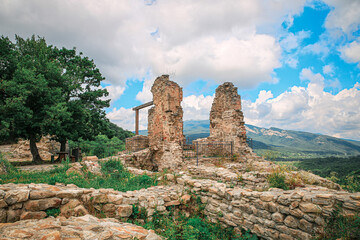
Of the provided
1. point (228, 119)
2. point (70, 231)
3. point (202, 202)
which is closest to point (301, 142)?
point (228, 119)

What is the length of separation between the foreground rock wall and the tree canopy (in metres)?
8.14

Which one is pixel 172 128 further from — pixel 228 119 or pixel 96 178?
pixel 96 178

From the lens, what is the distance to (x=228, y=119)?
44.1 ft

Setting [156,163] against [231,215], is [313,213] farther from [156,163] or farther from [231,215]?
[156,163]

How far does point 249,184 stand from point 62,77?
1493 centimetres

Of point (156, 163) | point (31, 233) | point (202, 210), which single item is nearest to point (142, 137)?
point (156, 163)

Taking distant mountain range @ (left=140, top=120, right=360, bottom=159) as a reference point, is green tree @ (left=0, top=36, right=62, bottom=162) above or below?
above

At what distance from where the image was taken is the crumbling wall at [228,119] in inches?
497

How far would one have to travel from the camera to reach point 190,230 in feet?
15.5

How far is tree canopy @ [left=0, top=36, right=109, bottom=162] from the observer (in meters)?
11.0

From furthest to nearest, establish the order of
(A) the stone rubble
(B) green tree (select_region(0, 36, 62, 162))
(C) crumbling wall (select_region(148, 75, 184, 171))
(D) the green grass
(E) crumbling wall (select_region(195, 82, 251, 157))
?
(E) crumbling wall (select_region(195, 82, 251, 157))
(C) crumbling wall (select_region(148, 75, 184, 171))
(B) green tree (select_region(0, 36, 62, 162))
(D) the green grass
(A) the stone rubble

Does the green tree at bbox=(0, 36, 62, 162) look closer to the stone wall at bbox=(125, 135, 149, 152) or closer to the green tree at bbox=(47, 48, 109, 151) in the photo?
the green tree at bbox=(47, 48, 109, 151)

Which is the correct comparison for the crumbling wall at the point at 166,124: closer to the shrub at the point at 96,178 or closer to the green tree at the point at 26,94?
the shrub at the point at 96,178

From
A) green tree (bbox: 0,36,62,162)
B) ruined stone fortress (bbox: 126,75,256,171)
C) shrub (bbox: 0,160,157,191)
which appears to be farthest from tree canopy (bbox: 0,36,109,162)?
ruined stone fortress (bbox: 126,75,256,171)
